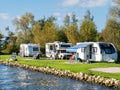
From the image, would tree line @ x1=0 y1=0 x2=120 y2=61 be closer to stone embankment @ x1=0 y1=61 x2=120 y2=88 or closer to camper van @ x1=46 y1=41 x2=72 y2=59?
camper van @ x1=46 y1=41 x2=72 y2=59

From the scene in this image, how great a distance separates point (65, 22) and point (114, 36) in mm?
26739

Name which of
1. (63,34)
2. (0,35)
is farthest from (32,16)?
(63,34)

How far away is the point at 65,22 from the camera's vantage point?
269 ft

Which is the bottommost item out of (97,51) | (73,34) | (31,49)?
(97,51)

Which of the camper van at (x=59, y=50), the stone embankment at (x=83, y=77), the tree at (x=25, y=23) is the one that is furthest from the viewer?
the tree at (x=25, y=23)

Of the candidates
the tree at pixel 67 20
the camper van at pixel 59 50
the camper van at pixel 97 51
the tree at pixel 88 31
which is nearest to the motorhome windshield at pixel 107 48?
the camper van at pixel 97 51

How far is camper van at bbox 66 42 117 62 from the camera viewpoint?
1702 inches

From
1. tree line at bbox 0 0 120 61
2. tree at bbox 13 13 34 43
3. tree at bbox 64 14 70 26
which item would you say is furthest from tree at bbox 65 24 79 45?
tree at bbox 13 13 34 43

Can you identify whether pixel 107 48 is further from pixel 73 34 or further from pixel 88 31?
pixel 73 34

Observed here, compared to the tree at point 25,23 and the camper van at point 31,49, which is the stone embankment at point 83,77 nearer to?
the camper van at point 31,49

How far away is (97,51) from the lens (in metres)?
43.6

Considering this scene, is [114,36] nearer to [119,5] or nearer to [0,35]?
[119,5]

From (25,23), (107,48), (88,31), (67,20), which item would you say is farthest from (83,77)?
(25,23)

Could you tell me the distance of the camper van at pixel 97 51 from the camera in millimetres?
43219
